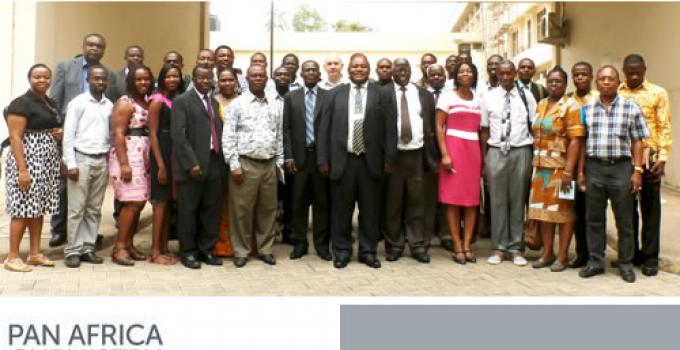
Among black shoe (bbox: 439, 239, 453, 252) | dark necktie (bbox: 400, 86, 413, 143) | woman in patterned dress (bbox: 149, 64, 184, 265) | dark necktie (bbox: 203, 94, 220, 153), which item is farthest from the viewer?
black shoe (bbox: 439, 239, 453, 252)

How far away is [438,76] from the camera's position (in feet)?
24.6

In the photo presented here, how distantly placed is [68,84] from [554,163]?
4.60 metres

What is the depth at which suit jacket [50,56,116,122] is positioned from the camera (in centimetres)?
729

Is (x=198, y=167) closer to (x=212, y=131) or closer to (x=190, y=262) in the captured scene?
(x=212, y=131)

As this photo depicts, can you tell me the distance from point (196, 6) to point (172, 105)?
1369 centimetres

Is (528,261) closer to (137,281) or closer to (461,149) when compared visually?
(461,149)

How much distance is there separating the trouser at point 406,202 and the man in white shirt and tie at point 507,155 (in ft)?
2.17

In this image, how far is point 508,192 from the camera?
23.2 feet

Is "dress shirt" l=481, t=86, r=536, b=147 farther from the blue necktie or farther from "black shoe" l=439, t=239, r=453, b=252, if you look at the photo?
the blue necktie

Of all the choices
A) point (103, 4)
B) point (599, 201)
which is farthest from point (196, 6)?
point (599, 201)

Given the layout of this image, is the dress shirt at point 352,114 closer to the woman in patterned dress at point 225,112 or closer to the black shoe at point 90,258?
the woman in patterned dress at point 225,112

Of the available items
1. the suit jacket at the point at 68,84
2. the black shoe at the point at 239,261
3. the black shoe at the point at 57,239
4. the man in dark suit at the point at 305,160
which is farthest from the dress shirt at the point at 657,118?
the black shoe at the point at 57,239

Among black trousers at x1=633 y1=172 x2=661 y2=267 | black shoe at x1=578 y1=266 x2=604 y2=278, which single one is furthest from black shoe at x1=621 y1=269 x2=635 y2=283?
black trousers at x1=633 y1=172 x2=661 y2=267

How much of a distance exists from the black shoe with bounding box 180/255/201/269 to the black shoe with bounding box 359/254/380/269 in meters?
1.49
